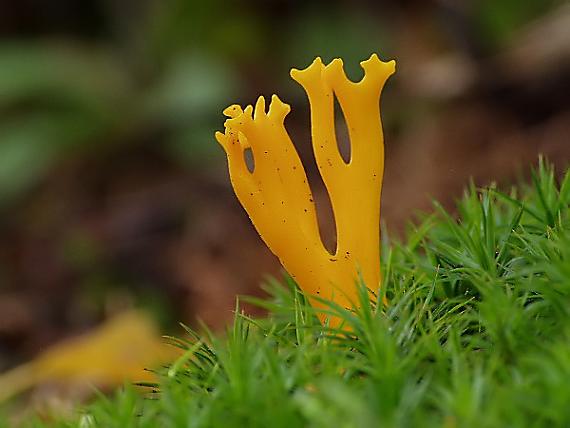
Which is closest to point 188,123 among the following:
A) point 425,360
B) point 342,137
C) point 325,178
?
point 342,137

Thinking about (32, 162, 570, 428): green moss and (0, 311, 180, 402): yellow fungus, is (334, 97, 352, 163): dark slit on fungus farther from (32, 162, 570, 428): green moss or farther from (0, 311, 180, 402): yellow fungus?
(32, 162, 570, 428): green moss

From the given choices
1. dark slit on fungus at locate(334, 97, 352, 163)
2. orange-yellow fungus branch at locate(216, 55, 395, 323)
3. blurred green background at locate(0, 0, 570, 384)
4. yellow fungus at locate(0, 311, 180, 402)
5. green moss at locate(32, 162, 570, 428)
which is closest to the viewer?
A: green moss at locate(32, 162, 570, 428)

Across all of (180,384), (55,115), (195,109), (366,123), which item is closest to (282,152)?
(366,123)

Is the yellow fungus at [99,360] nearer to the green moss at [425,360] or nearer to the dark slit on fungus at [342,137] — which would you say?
the dark slit on fungus at [342,137]

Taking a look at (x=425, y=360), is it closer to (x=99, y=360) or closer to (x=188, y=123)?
(x=99, y=360)

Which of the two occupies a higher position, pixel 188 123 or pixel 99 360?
pixel 188 123

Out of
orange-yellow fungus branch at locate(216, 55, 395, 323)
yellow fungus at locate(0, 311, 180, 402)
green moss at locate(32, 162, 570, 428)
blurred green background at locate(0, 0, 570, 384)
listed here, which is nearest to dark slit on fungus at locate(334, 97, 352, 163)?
blurred green background at locate(0, 0, 570, 384)
